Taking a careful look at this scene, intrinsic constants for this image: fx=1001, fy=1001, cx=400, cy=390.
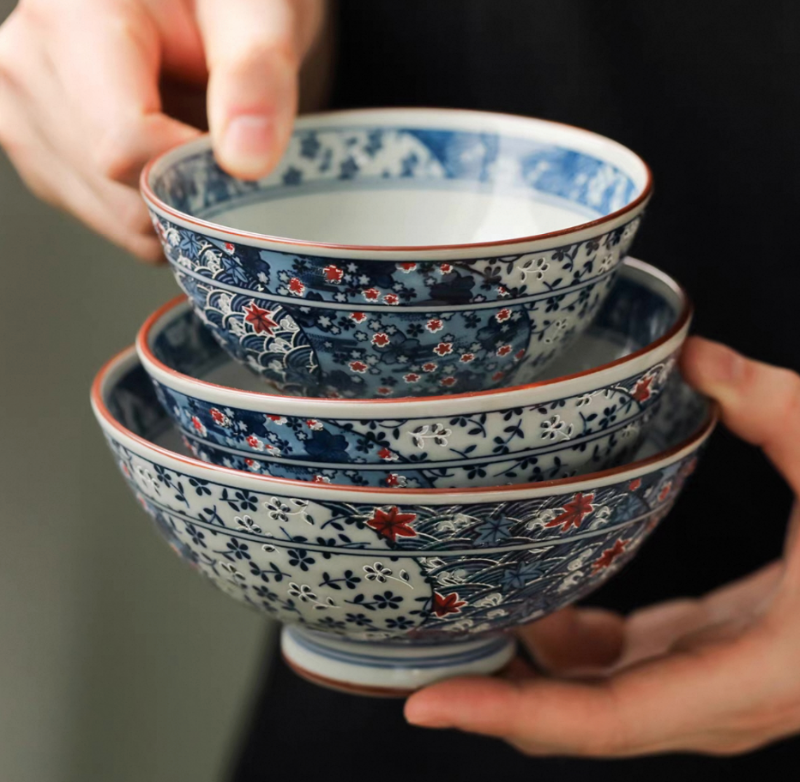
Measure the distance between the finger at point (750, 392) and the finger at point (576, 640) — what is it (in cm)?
24

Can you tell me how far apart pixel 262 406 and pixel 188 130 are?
0.24 metres

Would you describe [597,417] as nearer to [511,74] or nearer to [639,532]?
[639,532]

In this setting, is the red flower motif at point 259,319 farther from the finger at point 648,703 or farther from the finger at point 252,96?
the finger at point 648,703

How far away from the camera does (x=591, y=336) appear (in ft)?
2.28

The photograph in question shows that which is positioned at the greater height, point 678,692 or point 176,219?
point 176,219

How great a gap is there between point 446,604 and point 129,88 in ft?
1.22

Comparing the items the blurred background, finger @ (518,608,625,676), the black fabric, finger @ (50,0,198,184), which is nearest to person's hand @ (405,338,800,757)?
finger @ (518,608,625,676)

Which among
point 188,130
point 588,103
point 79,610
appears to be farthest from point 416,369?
point 79,610

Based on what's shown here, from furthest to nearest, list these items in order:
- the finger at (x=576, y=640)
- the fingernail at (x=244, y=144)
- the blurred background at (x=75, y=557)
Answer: the blurred background at (x=75, y=557), the finger at (x=576, y=640), the fingernail at (x=244, y=144)

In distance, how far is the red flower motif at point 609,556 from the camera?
1.75 feet

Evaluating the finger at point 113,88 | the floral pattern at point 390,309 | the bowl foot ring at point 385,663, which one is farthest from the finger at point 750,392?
the finger at point 113,88

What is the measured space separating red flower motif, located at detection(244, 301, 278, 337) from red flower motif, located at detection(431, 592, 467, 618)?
0.16 metres

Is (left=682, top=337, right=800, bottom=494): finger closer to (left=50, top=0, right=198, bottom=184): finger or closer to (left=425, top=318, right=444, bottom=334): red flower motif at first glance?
(left=425, top=318, right=444, bottom=334): red flower motif

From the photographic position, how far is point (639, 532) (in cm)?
55
